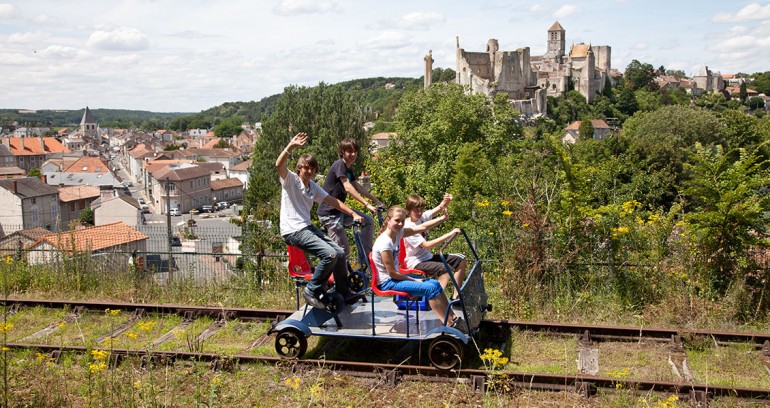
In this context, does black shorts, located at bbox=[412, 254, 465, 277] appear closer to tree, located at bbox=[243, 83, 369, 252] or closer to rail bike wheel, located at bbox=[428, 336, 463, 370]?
rail bike wheel, located at bbox=[428, 336, 463, 370]

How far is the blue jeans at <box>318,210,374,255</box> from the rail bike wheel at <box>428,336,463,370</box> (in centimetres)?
154

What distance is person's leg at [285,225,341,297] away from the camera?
21.5ft

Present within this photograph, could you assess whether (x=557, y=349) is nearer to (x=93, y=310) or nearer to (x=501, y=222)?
(x=501, y=222)

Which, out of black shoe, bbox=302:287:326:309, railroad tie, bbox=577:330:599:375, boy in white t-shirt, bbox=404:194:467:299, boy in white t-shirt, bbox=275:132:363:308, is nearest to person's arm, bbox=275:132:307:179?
boy in white t-shirt, bbox=275:132:363:308

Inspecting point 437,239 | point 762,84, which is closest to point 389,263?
point 437,239

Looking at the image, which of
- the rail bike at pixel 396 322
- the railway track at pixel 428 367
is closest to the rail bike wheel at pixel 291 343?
the rail bike at pixel 396 322

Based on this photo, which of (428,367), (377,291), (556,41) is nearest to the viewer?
(428,367)

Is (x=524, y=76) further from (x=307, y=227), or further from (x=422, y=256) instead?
(x=307, y=227)

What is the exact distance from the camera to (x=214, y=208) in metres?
78.8

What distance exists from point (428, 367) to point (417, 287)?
0.77 meters

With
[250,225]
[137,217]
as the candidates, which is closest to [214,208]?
[137,217]

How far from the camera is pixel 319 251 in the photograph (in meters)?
6.62

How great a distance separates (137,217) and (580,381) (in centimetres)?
5357

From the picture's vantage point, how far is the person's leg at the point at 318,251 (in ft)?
21.5
